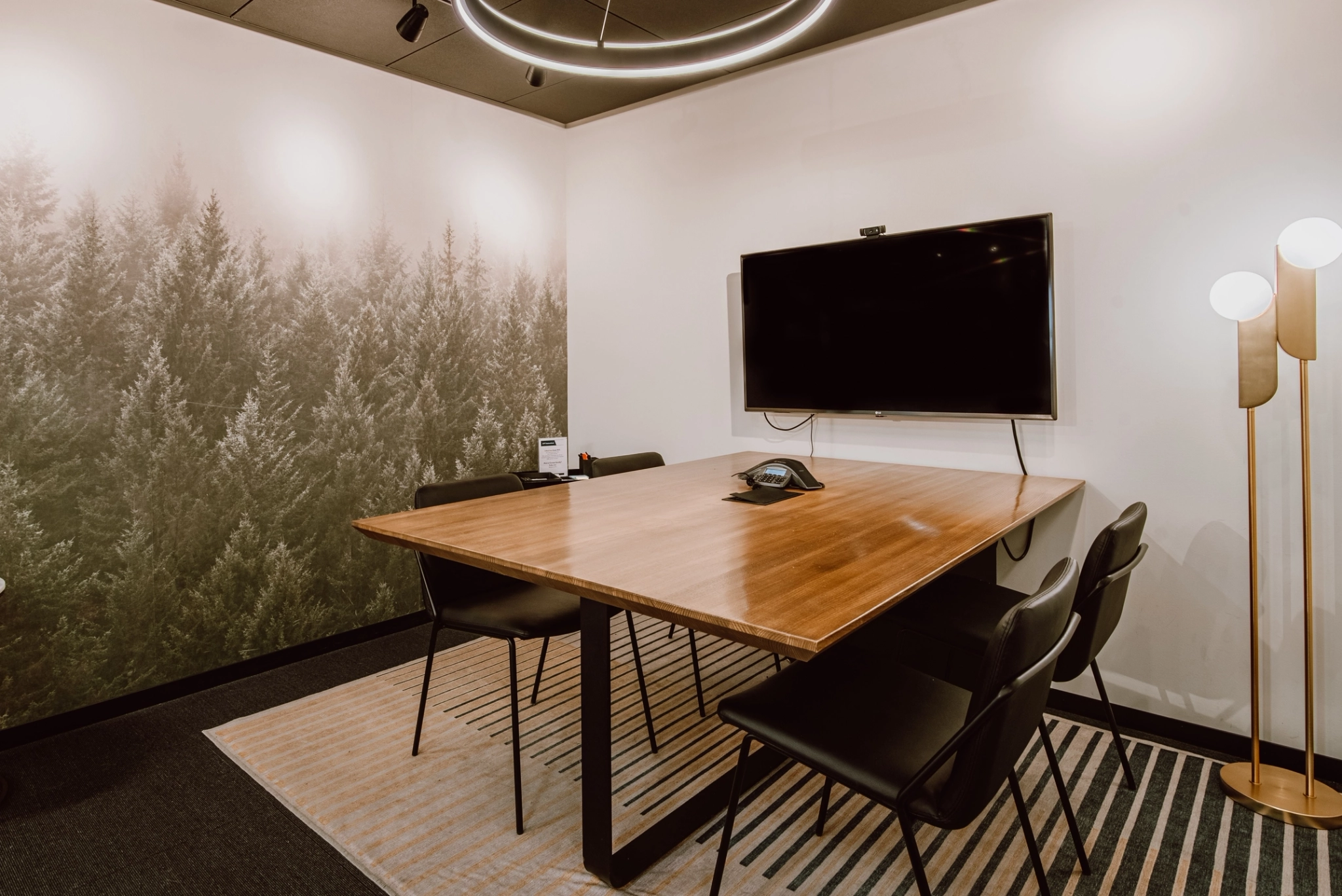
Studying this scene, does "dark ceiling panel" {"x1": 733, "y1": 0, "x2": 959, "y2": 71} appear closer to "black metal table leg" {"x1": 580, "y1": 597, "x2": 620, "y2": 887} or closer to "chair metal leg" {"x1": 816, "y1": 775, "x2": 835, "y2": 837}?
"black metal table leg" {"x1": 580, "y1": 597, "x2": 620, "y2": 887}

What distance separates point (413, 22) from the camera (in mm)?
2924

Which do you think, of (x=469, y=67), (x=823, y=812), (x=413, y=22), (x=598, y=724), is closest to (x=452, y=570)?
(x=598, y=724)

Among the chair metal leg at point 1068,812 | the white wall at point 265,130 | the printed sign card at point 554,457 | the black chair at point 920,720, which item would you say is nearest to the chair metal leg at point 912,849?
the black chair at point 920,720

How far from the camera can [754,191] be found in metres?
3.64

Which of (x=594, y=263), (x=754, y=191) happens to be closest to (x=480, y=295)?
(x=594, y=263)

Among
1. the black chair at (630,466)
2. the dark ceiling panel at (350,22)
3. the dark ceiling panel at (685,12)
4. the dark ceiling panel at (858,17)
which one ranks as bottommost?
the black chair at (630,466)

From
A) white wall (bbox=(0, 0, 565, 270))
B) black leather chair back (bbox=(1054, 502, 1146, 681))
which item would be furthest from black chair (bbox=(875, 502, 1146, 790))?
white wall (bbox=(0, 0, 565, 270))

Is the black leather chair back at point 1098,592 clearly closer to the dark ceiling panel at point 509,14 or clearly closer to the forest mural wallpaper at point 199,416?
the dark ceiling panel at point 509,14

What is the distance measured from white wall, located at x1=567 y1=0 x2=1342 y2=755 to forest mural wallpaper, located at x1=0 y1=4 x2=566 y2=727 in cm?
189

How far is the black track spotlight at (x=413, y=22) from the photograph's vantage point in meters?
2.88

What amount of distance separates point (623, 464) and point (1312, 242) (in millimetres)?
2364

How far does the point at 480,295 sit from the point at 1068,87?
113 inches

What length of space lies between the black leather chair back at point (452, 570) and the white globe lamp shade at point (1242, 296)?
237cm

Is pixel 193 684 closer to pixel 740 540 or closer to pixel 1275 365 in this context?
pixel 740 540
